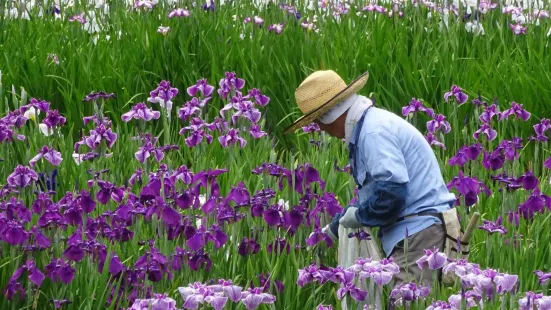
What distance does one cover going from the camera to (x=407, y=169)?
12.1ft

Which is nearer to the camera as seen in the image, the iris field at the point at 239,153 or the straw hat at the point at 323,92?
the iris field at the point at 239,153

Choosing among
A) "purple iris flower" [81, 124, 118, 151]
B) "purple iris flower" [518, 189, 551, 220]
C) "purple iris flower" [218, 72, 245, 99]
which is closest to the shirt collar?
"purple iris flower" [518, 189, 551, 220]

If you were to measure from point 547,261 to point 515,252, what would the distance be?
0.29m

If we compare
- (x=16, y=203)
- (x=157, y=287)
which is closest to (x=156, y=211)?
(x=157, y=287)

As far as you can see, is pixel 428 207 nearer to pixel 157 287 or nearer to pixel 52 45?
pixel 157 287

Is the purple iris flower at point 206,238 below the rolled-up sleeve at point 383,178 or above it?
below

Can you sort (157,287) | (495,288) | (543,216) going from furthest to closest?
(543,216), (157,287), (495,288)

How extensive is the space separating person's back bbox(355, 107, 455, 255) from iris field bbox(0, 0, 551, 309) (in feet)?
0.68

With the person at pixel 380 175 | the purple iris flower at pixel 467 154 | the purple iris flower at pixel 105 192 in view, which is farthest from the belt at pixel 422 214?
the purple iris flower at pixel 105 192

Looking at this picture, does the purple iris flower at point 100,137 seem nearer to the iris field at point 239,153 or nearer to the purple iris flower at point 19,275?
the iris field at point 239,153

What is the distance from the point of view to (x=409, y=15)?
714cm

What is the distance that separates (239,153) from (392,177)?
1.76m

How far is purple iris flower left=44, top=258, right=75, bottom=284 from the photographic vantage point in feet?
10.5

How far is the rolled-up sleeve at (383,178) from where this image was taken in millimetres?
3510
